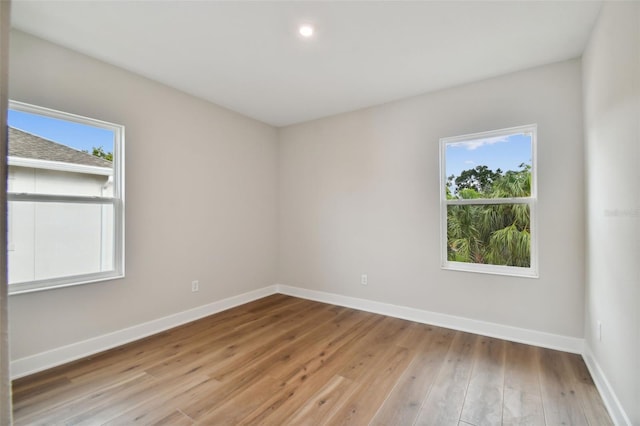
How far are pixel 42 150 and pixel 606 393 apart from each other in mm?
4539

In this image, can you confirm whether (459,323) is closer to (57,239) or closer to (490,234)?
(490,234)

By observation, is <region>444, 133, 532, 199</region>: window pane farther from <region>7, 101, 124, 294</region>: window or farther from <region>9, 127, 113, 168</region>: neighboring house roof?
<region>9, 127, 113, 168</region>: neighboring house roof

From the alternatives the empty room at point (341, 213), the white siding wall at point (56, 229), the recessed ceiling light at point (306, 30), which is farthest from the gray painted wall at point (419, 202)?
the white siding wall at point (56, 229)

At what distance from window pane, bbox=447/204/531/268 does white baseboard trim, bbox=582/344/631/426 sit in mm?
866

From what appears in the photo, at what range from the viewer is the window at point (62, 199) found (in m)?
2.22

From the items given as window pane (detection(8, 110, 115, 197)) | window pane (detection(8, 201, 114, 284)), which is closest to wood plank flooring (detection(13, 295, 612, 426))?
window pane (detection(8, 201, 114, 284))

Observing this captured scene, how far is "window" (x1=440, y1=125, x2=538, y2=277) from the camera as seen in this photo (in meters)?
2.82

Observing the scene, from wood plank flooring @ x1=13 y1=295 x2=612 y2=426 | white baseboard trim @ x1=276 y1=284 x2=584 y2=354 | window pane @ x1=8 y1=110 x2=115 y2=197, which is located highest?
window pane @ x1=8 y1=110 x2=115 y2=197

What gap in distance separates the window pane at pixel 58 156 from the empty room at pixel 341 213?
0.02 metres

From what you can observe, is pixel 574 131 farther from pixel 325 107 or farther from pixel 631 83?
pixel 325 107

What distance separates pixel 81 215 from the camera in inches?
101

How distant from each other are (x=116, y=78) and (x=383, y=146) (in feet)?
9.63

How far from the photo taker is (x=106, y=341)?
2615mm

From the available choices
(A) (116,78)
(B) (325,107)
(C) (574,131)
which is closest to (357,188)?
(B) (325,107)
